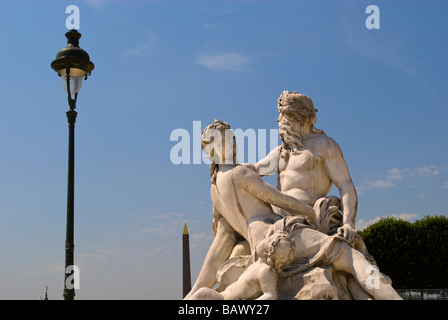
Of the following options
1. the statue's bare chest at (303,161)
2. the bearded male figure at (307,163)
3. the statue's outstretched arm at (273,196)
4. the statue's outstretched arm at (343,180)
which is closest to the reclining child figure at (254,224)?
the statue's outstretched arm at (273,196)

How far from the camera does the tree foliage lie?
2688cm

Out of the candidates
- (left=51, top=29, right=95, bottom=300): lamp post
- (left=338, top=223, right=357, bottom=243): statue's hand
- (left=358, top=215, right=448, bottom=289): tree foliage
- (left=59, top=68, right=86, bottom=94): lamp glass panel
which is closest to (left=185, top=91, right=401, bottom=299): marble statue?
(left=338, top=223, right=357, bottom=243): statue's hand

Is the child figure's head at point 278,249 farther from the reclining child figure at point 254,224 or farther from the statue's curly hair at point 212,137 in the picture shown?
the statue's curly hair at point 212,137

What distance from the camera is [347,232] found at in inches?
244

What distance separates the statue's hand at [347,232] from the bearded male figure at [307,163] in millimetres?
232

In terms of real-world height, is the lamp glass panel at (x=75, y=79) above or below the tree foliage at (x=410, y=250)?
above

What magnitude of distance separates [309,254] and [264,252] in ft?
1.92

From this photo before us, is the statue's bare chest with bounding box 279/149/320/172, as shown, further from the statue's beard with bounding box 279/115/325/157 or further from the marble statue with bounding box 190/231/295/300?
the marble statue with bounding box 190/231/295/300

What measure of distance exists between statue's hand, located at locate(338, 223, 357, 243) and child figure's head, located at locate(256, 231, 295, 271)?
742mm

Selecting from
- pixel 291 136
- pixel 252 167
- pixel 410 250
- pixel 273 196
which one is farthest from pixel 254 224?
pixel 410 250

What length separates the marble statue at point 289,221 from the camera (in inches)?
226

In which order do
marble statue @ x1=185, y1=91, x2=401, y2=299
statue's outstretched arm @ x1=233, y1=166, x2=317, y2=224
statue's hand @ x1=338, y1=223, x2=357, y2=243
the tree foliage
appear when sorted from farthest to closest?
the tree foliage
statue's outstretched arm @ x1=233, y1=166, x2=317, y2=224
statue's hand @ x1=338, y1=223, x2=357, y2=243
marble statue @ x1=185, y1=91, x2=401, y2=299
